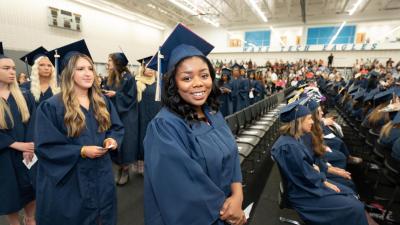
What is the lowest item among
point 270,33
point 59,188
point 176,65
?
point 59,188

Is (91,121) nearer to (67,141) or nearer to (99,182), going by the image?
(67,141)

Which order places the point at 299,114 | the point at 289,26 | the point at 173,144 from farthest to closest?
the point at 289,26 → the point at 299,114 → the point at 173,144

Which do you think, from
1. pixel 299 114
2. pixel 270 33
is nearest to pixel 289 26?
pixel 270 33

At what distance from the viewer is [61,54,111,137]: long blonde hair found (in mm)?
1576

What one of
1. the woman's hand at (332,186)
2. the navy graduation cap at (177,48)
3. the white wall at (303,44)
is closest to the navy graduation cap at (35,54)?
the navy graduation cap at (177,48)

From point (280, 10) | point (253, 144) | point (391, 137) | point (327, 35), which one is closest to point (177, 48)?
point (253, 144)

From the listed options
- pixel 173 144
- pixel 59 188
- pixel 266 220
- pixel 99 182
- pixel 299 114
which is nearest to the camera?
pixel 173 144

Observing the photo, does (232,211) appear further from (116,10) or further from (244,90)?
(116,10)

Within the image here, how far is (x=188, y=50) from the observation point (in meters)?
1.24

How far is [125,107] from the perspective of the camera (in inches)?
133

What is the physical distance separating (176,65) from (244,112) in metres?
3.65

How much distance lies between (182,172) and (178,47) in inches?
27.6

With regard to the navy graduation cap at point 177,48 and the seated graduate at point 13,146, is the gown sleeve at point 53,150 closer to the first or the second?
the seated graduate at point 13,146

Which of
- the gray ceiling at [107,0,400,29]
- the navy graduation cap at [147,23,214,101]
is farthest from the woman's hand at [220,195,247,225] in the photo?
the gray ceiling at [107,0,400,29]
